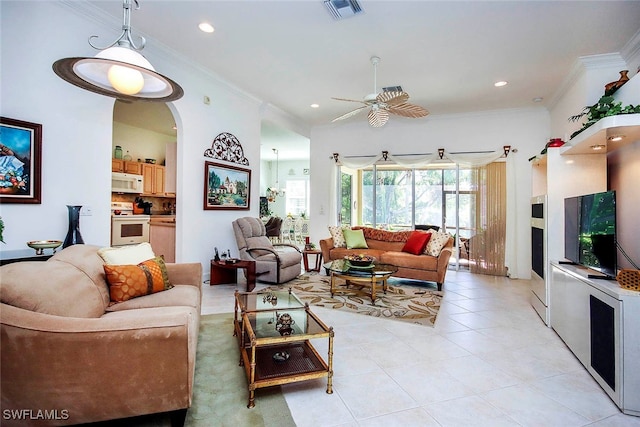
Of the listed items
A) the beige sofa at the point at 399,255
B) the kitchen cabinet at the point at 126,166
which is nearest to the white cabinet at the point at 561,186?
the beige sofa at the point at 399,255

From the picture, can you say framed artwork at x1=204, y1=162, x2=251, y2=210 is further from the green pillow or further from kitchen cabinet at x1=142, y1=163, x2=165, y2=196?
kitchen cabinet at x1=142, y1=163, x2=165, y2=196

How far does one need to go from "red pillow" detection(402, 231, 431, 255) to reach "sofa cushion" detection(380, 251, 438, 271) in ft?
0.51

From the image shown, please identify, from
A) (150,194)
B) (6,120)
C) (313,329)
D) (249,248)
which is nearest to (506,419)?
(313,329)

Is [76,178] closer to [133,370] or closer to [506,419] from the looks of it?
[133,370]

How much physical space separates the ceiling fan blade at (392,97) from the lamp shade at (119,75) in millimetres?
2510

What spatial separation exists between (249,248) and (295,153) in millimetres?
6461

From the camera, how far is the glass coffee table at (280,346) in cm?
196

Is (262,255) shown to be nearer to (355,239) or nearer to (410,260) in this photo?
(355,239)

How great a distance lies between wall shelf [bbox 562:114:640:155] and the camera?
246 cm

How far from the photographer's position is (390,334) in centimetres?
312

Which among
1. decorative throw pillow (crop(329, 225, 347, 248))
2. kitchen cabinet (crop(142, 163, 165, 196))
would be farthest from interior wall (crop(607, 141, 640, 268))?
kitchen cabinet (crop(142, 163, 165, 196))

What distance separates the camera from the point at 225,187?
5227 millimetres

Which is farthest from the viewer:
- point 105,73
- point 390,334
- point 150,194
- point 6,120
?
point 150,194

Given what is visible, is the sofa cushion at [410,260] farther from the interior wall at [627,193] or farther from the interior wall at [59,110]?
the interior wall at [59,110]
